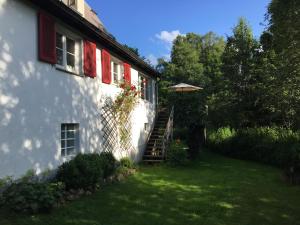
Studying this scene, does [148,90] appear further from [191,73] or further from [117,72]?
[191,73]

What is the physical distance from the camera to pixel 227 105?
26.5 meters

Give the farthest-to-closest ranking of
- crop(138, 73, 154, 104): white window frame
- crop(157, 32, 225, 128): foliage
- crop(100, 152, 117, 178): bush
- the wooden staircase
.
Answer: crop(157, 32, 225, 128): foliage, crop(138, 73, 154, 104): white window frame, the wooden staircase, crop(100, 152, 117, 178): bush

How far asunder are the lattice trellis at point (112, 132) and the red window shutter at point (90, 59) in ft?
5.49

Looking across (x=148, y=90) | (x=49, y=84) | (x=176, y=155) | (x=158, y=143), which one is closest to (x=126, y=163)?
(x=176, y=155)

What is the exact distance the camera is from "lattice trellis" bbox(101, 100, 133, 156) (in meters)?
13.1

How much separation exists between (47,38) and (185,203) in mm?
5430

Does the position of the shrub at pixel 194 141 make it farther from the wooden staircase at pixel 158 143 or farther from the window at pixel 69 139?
the window at pixel 69 139

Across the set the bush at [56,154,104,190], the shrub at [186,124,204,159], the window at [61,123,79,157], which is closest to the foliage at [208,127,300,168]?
the shrub at [186,124,204,159]

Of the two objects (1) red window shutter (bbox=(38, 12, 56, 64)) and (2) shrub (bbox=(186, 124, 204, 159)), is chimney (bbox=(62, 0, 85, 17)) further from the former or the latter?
(2) shrub (bbox=(186, 124, 204, 159))

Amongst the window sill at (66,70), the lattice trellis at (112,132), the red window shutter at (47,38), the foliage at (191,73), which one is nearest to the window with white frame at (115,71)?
the lattice trellis at (112,132)

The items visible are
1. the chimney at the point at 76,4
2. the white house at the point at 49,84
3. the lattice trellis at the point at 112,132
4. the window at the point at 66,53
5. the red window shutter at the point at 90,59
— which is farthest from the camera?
the chimney at the point at 76,4

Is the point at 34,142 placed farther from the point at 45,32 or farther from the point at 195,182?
the point at 195,182

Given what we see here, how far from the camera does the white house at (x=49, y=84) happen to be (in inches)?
306

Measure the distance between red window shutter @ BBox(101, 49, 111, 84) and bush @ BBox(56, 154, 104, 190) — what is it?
4027 mm
